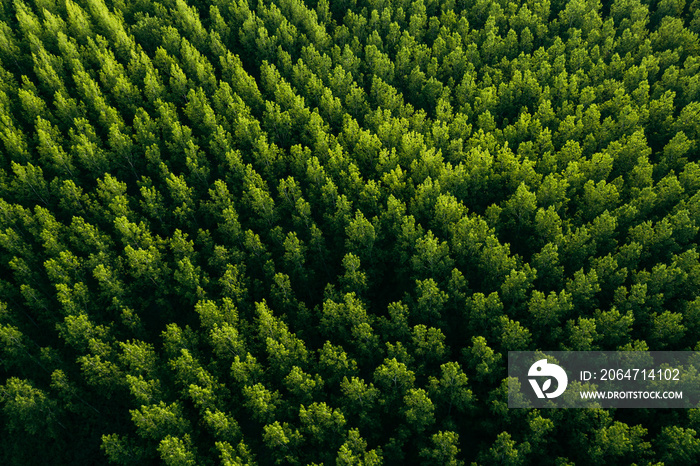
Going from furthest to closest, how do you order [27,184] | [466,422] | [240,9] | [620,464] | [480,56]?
1. [240,9]
2. [480,56]
3. [27,184]
4. [466,422]
5. [620,464]

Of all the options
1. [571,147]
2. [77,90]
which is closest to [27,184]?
[77,90]

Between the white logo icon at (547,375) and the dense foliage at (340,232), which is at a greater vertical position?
the dense foliage at (340,232)

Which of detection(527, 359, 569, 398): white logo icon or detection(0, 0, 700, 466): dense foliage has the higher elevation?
detection(0, 0, 700, 466): dense foliage

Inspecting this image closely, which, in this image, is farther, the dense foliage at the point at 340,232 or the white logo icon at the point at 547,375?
the dense foliage at the point at 340,232

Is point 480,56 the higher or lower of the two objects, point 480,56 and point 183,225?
the higher

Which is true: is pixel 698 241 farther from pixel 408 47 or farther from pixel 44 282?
pixel 44 282

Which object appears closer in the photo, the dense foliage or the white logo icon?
the white logo icon
